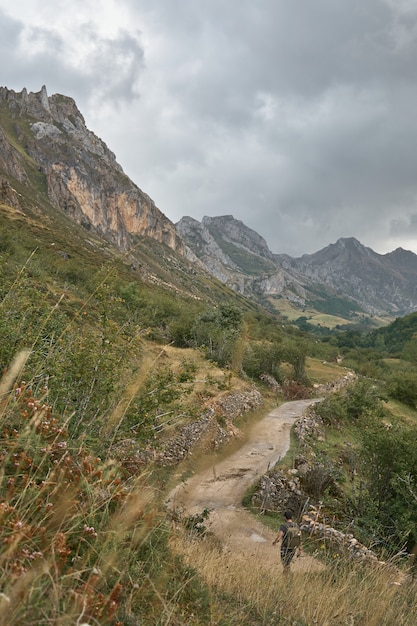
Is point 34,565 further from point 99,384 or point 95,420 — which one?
point 99,384

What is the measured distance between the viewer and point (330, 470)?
15.9m

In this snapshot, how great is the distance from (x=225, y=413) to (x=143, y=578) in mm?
21499

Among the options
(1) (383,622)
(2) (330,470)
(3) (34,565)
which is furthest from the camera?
(2) (330,470)

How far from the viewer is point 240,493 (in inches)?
594

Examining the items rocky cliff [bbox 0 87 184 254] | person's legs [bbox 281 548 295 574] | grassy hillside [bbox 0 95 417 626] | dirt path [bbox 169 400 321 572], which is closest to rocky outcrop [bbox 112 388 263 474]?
dirt path [bbox 169 400 321 572]

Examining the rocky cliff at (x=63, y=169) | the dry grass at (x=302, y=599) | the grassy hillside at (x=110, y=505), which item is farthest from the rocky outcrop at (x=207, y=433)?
the rocky cliff at (x=63, y=169)

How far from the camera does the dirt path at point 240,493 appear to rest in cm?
1016

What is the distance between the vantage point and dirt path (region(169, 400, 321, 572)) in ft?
33.3

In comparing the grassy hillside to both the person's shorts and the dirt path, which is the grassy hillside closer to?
the dirt path

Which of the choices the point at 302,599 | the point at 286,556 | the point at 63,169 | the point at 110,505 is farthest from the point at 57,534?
the point at 63,169

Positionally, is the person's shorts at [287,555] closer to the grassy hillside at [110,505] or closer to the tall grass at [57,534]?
the grassy hillside at [110,505]

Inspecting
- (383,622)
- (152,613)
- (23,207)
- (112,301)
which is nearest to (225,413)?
(112,301)

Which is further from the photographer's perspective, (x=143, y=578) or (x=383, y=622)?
(x=383, y=622)

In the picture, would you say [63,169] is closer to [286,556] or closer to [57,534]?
[286,556]
